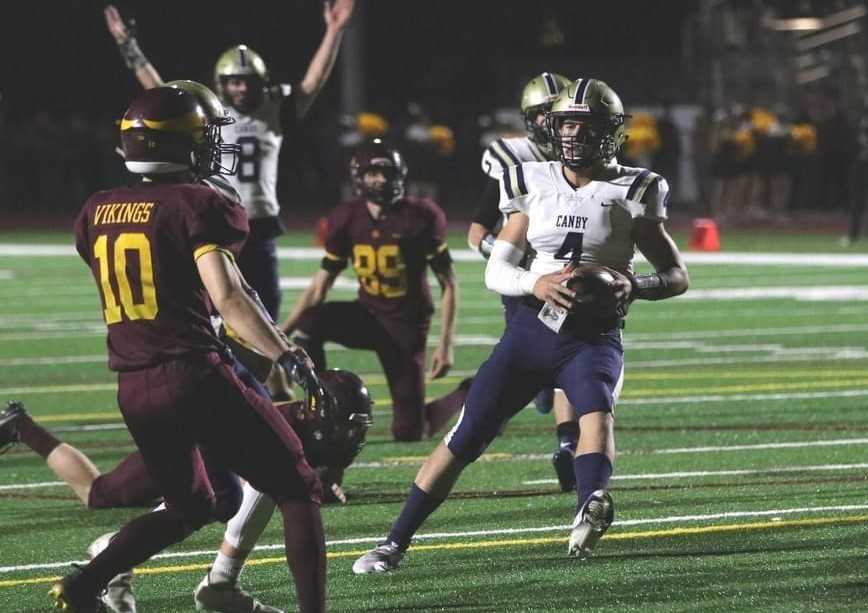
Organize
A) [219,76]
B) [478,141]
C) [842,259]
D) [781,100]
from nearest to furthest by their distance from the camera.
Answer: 1. [219,76]
2. [842,259]
3. [781,100]
4. [478,141]

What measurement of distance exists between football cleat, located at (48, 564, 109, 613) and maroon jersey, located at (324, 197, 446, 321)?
4.29m

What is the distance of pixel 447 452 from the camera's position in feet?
21.9

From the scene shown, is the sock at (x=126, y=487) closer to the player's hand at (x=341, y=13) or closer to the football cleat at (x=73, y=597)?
the football cleat at (x=73, y=597)

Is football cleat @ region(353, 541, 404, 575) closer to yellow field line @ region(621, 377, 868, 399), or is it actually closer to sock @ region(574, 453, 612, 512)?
sock @ region(574, 453, 612, 512)

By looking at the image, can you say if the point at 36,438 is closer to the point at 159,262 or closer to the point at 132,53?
the point at 159,262

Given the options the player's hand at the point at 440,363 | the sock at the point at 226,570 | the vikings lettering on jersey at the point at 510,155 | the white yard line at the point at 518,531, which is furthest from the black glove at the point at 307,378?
the player's hand at the point at 440,363

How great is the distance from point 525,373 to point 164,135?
62.1 inches

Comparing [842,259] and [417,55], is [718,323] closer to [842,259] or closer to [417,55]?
[842,259]

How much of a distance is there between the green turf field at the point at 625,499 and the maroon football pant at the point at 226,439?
69 centimetres

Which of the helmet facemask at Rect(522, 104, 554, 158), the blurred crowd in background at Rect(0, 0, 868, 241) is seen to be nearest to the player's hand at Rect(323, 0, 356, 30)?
the helmet facemask at Rect(522, 104, 554, 158)

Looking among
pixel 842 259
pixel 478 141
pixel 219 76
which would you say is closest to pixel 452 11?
pixel 478 141

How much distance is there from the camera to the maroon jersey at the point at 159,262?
17.8 ft

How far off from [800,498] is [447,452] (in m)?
1.84

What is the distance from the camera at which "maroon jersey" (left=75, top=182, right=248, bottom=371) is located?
5.42 meters
